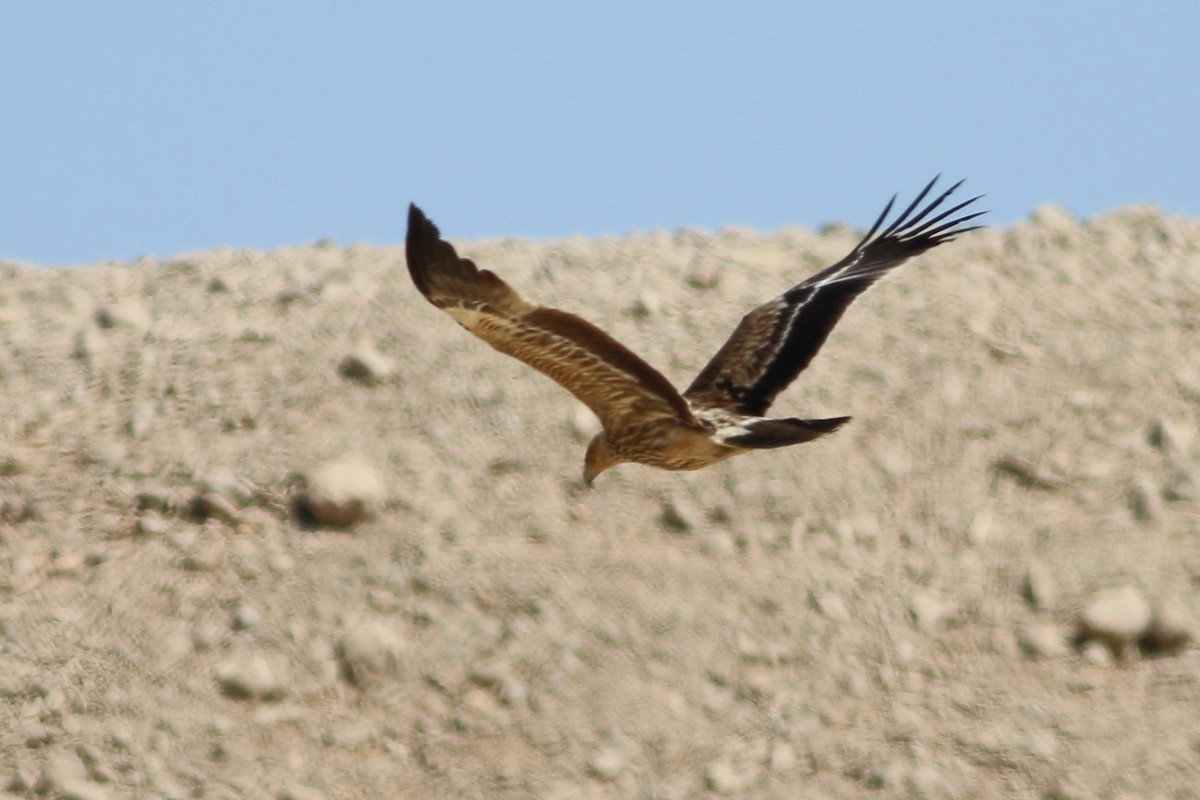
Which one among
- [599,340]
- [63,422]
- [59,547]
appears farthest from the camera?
[63,422]

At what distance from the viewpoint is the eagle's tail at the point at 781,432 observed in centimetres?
911

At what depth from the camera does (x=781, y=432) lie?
930cm

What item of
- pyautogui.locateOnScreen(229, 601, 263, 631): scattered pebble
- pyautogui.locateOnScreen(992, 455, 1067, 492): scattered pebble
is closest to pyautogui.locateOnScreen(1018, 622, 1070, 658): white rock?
pyautogui.locateOnScreen(992, 455, 1067, 492): scattered pebble

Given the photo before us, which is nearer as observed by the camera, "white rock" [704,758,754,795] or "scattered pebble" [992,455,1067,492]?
"white rock" [704,758,754,795]

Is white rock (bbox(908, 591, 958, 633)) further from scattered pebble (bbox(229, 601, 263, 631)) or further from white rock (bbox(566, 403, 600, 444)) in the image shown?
scattered pebble (bbox(229, 601, 263, 631))

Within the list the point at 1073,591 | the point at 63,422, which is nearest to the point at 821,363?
the point at 1073,591

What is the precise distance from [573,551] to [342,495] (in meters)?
1.37

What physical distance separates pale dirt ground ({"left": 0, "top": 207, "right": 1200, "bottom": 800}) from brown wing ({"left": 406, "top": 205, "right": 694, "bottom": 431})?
8.94ft

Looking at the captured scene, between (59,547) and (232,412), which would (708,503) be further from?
(59,547)

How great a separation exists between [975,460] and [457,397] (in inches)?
127

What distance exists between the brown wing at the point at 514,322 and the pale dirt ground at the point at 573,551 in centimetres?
272

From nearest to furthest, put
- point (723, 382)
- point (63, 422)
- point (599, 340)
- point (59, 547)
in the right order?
point (599, 340) → point (723, 382) → point (59, 547) → point (63, 422)

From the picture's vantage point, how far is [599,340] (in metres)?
8.42

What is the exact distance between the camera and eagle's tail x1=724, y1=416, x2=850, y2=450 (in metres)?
9.11
